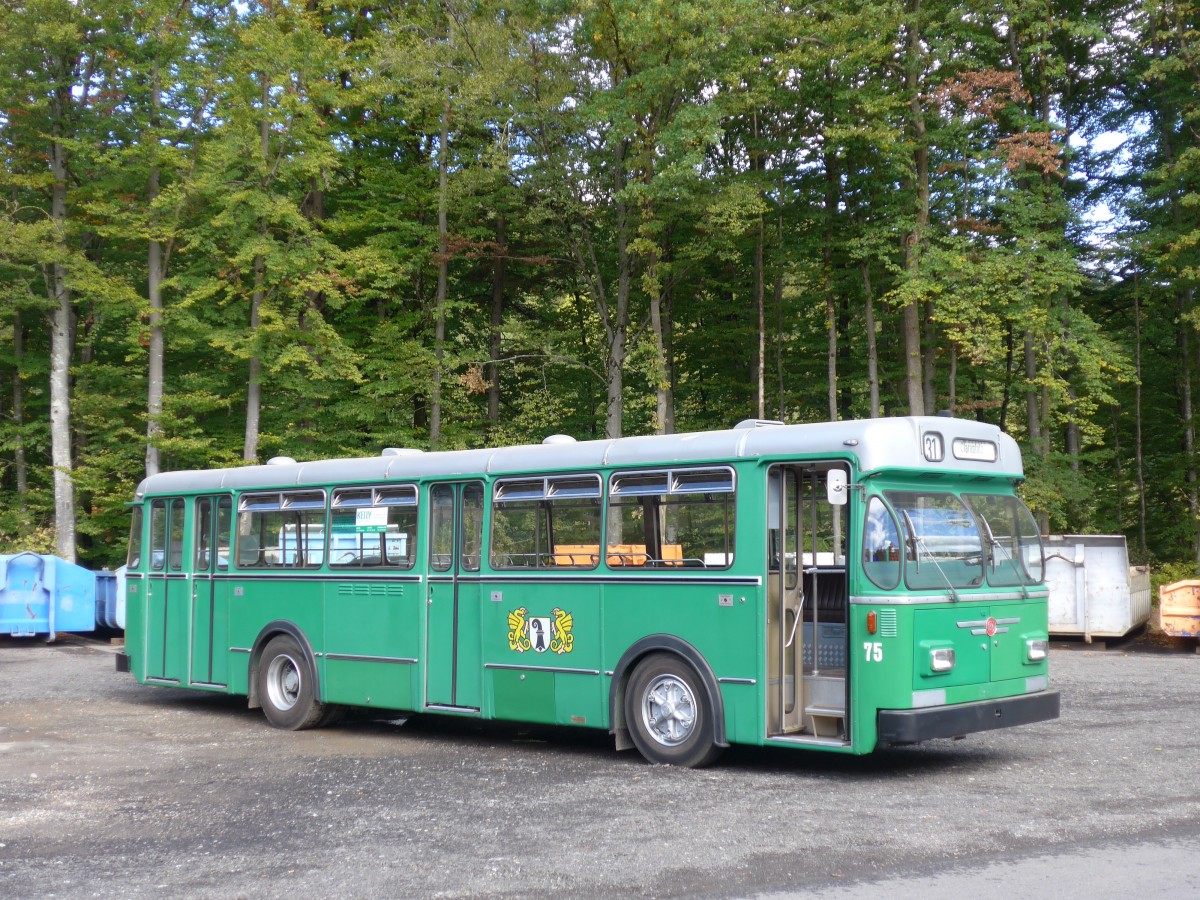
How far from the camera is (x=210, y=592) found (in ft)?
51.7

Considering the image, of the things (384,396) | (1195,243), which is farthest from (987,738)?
(384,396)

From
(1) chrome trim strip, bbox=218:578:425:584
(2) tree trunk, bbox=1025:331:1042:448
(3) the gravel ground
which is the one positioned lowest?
(3) the gravel ground

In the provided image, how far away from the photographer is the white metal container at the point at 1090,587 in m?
22.0

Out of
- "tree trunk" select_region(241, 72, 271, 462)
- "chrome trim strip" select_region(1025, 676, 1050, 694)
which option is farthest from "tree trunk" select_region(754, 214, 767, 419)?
"chrome trim strip" select_region(1025, 676, 1050, 694)

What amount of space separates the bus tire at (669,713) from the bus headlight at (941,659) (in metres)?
1.86

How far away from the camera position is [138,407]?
3453 centimetres

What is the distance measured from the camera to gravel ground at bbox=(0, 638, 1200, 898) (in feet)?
24.4

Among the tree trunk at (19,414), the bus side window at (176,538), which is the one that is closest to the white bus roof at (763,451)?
the bus side window at (176,538)

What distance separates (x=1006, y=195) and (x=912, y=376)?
4.56 m

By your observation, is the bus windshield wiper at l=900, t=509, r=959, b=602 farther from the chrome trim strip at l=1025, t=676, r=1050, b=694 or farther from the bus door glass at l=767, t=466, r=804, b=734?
the chrome trim strip at l=1025, t=676, r=1050, b=694

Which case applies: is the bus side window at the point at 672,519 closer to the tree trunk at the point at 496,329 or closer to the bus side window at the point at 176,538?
the bus side window at the point at 176,538

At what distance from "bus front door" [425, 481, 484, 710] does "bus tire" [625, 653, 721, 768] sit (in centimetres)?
196

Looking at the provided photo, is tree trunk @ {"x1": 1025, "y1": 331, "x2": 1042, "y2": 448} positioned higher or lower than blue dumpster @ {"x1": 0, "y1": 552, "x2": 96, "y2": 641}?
higher

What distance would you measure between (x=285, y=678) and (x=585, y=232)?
1861cm
